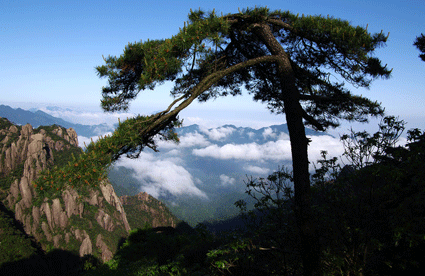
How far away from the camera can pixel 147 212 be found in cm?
11500

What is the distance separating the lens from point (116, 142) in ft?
10.6

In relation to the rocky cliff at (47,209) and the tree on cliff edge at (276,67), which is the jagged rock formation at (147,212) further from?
the tree on cliff edge at (276,67)

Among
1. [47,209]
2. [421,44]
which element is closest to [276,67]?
[421,44]

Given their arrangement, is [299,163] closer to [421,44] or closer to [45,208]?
[421,44]

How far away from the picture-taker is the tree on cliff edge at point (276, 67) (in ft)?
11.7

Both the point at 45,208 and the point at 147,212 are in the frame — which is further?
the point at 147,212

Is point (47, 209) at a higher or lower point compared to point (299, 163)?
lower

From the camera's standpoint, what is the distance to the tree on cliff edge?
358 cm

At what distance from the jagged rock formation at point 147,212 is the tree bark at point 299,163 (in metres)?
105

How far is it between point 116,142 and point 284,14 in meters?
4.42

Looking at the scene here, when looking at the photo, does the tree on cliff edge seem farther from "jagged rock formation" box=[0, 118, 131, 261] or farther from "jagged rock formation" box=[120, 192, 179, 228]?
"jagged rock formation" box=[120, 192, 179, 228]

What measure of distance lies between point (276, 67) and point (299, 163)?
2106mm

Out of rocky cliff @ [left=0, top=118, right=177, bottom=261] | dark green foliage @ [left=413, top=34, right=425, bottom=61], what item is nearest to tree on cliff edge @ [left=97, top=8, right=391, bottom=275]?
dark green foliage @ [left=413, top=34, right=425, bottom=61]

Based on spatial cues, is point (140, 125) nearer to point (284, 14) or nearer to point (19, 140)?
point (284, 14)
